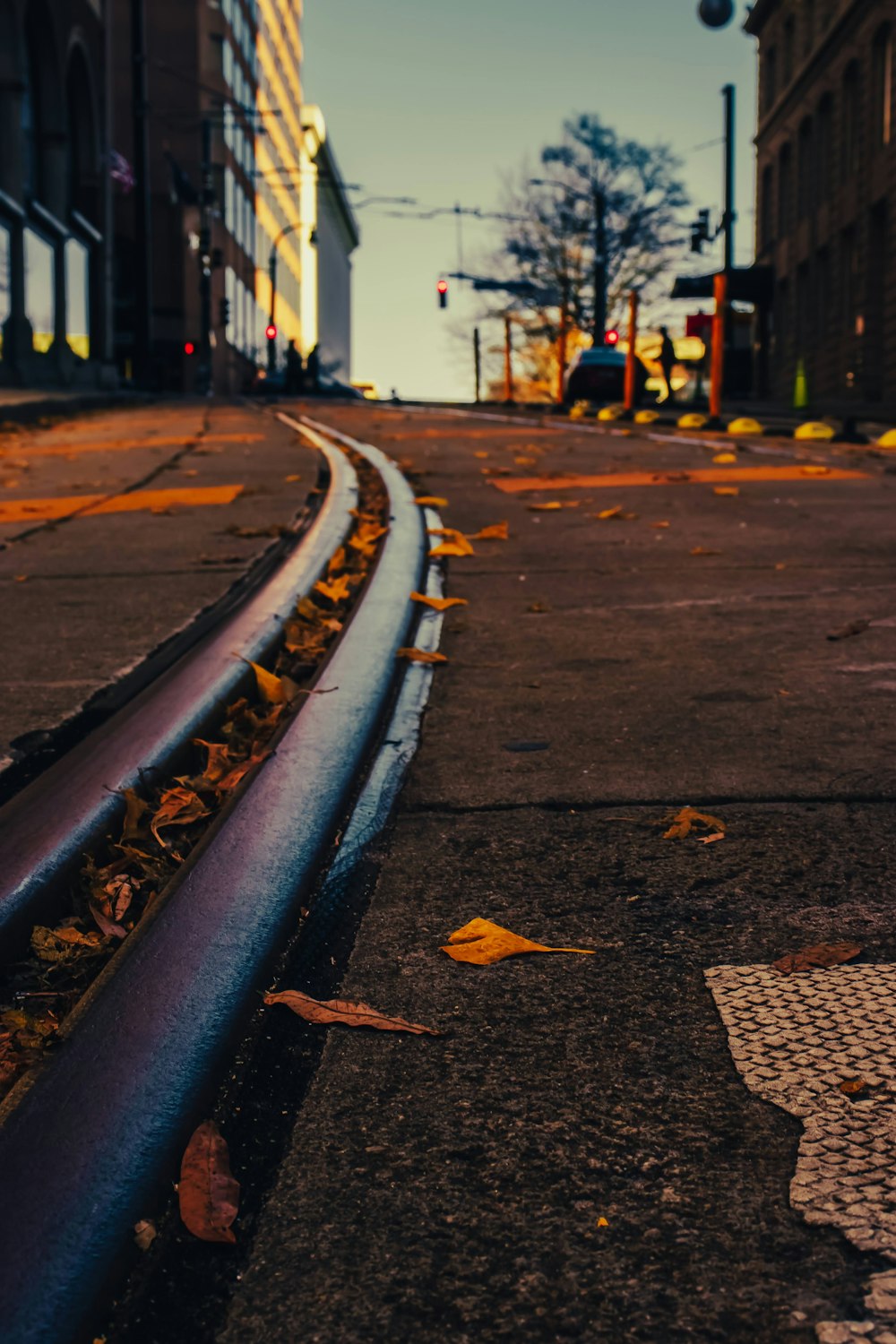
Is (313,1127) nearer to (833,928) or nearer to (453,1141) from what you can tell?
(453,1141)

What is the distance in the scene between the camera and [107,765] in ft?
9.09

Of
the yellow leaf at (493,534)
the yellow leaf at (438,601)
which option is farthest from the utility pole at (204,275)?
the yellow leaf at (438,601)

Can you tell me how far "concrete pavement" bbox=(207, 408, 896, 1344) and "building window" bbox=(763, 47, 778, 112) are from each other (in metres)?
45.6

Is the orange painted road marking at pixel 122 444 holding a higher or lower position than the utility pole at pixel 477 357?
lower

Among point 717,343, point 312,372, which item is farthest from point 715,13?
point 717,343

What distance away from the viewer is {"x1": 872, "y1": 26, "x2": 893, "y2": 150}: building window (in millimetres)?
31953

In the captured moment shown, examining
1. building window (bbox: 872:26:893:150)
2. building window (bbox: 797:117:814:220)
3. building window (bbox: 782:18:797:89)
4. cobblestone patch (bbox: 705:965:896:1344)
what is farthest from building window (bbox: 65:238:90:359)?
cobblestone patch (bbox: 705:965:896:1344)

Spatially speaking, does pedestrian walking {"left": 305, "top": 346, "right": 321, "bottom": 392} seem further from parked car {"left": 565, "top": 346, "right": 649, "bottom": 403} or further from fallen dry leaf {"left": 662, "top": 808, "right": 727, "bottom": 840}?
fallen dry leaf {"left": 662, "top": 808, "right": 727, "bottom": 840}

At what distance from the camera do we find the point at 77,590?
5.15 meters

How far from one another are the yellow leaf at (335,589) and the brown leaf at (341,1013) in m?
3.27

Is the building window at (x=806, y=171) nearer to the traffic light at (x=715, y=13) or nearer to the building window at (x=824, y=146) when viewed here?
the building window at (x=824, y=146)

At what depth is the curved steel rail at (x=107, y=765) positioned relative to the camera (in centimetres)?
214

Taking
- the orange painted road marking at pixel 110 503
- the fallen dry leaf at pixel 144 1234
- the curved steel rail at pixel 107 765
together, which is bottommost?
the fallen dry leaf at pixel 144 1234

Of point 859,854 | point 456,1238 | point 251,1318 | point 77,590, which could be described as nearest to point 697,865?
point 859,854
